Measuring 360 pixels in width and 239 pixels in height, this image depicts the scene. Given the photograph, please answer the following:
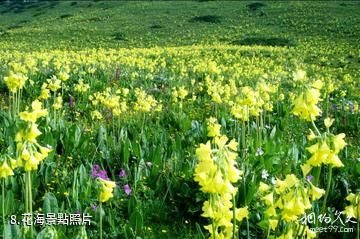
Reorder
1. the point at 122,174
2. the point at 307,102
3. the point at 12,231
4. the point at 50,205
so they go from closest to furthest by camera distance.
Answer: the point at 307,102 → the point at 12,231 → the point at 50,205 → the point at 122,174

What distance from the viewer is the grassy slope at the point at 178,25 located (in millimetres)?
31750

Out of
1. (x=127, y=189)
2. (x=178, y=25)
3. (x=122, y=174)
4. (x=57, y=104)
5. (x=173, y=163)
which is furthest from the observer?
(x=178, y=25)

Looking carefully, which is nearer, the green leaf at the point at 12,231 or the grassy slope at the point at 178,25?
the green leaf at the point at 12,231

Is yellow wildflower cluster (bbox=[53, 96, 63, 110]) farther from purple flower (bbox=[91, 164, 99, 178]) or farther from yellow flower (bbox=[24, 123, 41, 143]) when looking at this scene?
yellow flower (bbox=[24, 123, 41, 143])

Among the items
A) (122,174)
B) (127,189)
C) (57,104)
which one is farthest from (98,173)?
(57,104)

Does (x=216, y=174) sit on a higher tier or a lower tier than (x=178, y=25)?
higher

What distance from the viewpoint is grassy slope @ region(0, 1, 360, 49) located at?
3175 centimetres

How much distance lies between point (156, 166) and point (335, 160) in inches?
103

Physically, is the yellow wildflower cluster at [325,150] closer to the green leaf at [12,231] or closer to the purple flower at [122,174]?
the green leaf at [12,231]

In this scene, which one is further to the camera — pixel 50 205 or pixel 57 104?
pixel 57 104

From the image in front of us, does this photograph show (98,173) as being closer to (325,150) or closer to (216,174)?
(216,174)

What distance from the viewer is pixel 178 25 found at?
37906mm

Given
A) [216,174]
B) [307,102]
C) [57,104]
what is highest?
[307,102]

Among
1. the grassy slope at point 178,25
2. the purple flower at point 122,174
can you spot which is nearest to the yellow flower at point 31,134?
the purple flower at point 122,174
